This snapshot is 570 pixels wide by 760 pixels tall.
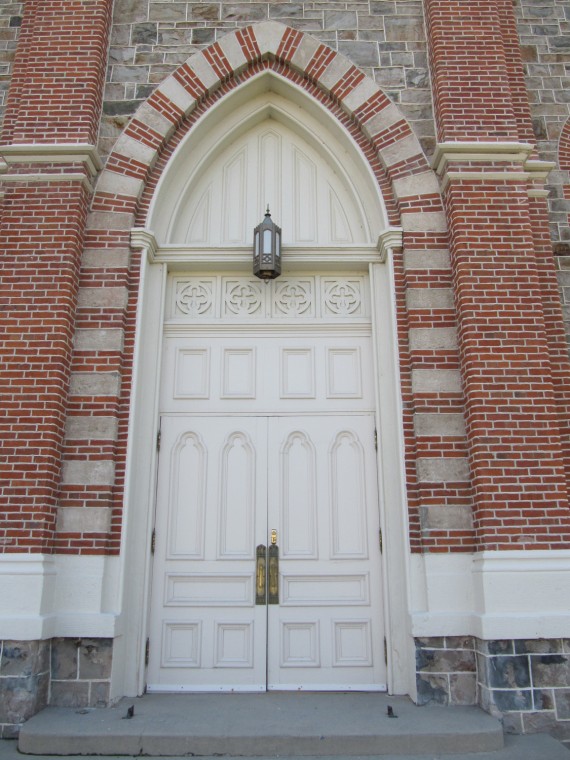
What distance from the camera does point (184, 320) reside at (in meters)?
6.68

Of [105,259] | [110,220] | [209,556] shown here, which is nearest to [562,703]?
[209,556]

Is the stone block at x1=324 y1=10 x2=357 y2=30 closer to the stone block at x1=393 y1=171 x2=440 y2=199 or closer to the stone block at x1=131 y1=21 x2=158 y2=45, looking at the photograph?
the stone block at x1=131 y1=21 x2=158 y2=45

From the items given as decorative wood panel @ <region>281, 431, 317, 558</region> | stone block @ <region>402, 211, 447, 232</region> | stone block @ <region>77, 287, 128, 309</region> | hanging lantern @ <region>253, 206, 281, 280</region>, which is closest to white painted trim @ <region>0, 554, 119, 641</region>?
decorative wood panel @ <region>281, 431, 317, 558</region>

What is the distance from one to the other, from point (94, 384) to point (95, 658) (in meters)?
2.42

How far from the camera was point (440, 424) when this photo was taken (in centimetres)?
577

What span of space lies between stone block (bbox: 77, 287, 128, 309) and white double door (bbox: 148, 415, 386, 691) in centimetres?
130

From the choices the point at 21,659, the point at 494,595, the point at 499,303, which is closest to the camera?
the point at 21,659

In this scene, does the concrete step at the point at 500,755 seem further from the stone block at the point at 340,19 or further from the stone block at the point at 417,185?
the stone block at the point at 340,19

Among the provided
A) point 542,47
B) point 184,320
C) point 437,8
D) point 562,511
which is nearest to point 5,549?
point 184,320

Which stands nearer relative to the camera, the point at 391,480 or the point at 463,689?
the point at 463,689

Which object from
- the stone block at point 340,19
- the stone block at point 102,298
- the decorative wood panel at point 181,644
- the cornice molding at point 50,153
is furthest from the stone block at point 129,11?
the decorative wood panel at point 181,644

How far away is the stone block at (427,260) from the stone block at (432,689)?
3779 mm

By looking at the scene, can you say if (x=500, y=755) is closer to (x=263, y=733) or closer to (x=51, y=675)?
(x=263, y=733)

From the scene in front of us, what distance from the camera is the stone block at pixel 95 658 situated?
17.1 ft
